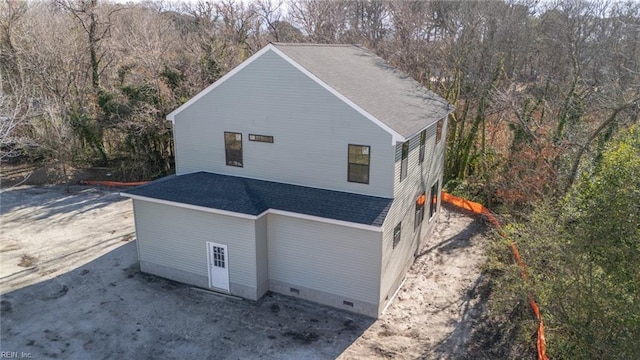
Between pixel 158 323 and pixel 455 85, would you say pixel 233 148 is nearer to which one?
pixel 158 323

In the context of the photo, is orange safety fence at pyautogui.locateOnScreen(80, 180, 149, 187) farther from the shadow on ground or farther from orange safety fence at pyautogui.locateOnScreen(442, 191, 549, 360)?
orange safety fence at pyautogui.locateOnScreen(442, 191, 549, 360)

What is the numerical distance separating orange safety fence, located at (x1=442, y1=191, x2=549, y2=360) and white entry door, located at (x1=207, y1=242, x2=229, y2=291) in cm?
803

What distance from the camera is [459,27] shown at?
26188mm

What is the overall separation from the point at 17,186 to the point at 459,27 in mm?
25755

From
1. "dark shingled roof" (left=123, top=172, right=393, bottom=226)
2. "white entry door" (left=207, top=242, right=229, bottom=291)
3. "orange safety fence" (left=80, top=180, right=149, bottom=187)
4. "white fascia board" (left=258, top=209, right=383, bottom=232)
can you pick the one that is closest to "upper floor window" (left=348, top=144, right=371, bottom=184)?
"dark shingled roof" (left=123, top=172, right=393, bottom=226)

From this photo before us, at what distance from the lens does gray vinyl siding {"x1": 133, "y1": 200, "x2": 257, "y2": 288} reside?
40.9 ft

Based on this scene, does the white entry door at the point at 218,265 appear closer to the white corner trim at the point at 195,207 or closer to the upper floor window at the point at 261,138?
the white corner trim at the point at 195,207

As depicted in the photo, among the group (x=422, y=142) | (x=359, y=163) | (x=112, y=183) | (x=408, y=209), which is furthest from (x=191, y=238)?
(x=112, y=183)

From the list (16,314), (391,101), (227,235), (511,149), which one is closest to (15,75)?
(16,314)

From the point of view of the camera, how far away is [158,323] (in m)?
11.8

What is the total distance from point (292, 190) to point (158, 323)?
5090 mm

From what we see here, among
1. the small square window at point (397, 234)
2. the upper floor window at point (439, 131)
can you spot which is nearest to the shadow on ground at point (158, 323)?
the small square window at point (397, 234)

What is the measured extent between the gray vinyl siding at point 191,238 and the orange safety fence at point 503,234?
7343 millimetres

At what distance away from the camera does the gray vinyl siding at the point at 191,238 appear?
40.9ft
